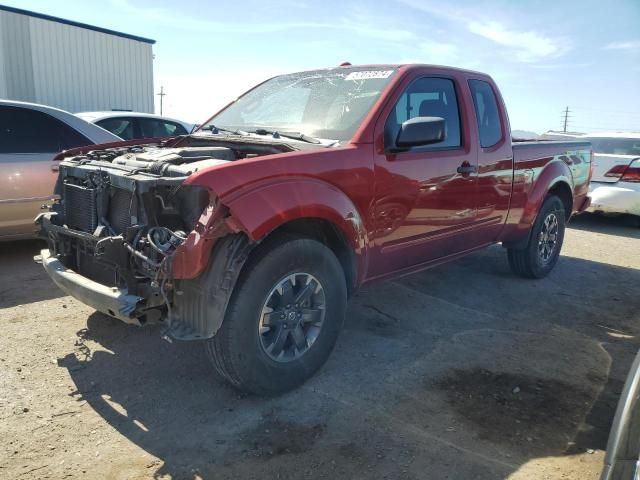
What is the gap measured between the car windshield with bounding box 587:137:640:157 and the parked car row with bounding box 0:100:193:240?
837 cm

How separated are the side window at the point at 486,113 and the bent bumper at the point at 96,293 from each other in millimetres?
3134

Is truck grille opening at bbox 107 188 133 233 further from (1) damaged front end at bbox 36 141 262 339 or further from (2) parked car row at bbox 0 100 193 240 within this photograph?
(2) parked car row at bbox 0 100 193 240

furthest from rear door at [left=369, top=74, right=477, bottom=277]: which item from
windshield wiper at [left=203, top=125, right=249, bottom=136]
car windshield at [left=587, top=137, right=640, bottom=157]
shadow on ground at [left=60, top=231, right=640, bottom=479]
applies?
car windshield at [left=587, top=137, right=640, bottom=157]

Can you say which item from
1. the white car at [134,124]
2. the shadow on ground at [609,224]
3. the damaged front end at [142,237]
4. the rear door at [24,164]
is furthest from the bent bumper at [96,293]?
the shadow on ground at [609,224]

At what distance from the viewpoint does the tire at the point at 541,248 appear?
562 centimetres

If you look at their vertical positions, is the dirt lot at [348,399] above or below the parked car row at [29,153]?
below

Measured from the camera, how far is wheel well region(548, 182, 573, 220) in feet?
19.0

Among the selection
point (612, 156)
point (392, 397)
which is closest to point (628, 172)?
point (612, 156)

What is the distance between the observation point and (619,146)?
9.54 m

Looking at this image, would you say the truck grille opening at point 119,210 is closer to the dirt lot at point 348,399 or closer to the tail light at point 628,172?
the dirt lot at point 348,399

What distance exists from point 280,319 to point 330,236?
26.4 inches

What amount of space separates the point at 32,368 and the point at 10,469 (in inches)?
41.2

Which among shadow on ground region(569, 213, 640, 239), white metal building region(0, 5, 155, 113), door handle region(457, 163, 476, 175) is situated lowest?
shadow on ground region(569, 213, 640, 239)

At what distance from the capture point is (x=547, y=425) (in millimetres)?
2975
